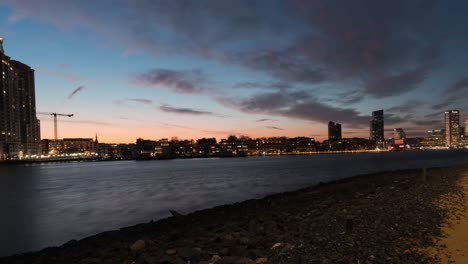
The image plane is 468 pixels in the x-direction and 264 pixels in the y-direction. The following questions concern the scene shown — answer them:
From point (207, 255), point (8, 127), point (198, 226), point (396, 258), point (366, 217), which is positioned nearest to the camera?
point (396, 258)

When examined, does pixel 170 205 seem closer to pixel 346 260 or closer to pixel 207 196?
pixel 207 196

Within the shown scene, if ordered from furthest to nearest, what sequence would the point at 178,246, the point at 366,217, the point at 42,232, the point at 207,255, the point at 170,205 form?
the point at 170,205, the point at 42,232, the point at 366,217, the point at 178,246, the point at 207,255

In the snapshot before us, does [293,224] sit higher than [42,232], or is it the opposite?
[293,224]

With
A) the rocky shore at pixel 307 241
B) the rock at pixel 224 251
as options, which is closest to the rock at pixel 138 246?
the rocky shore at pixel 307 241

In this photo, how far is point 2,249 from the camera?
56.6 feet

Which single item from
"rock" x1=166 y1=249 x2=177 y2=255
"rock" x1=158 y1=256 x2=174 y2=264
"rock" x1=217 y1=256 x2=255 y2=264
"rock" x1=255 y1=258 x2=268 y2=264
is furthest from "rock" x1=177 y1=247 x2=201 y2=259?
"rock" x1=255 y1=258 x2=268 y2=264

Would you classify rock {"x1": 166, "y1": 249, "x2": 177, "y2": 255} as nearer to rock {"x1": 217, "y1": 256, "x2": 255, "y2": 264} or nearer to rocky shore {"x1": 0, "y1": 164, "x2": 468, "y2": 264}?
rocky shore {"x1": 0, "y1": 164, "x2": 468, "y2": 264}

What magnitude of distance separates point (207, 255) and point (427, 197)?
1273 cm

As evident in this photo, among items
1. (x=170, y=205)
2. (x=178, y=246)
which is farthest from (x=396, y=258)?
(x=170, y=205)

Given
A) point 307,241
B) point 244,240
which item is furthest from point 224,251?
point 307,241

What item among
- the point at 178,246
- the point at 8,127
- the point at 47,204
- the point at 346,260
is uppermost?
the point at 8,127

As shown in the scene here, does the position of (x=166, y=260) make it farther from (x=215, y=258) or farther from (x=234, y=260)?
(x=234, y=260)

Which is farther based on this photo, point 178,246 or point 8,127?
point 8,127

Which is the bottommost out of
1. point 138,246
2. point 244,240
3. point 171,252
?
point 138,246
